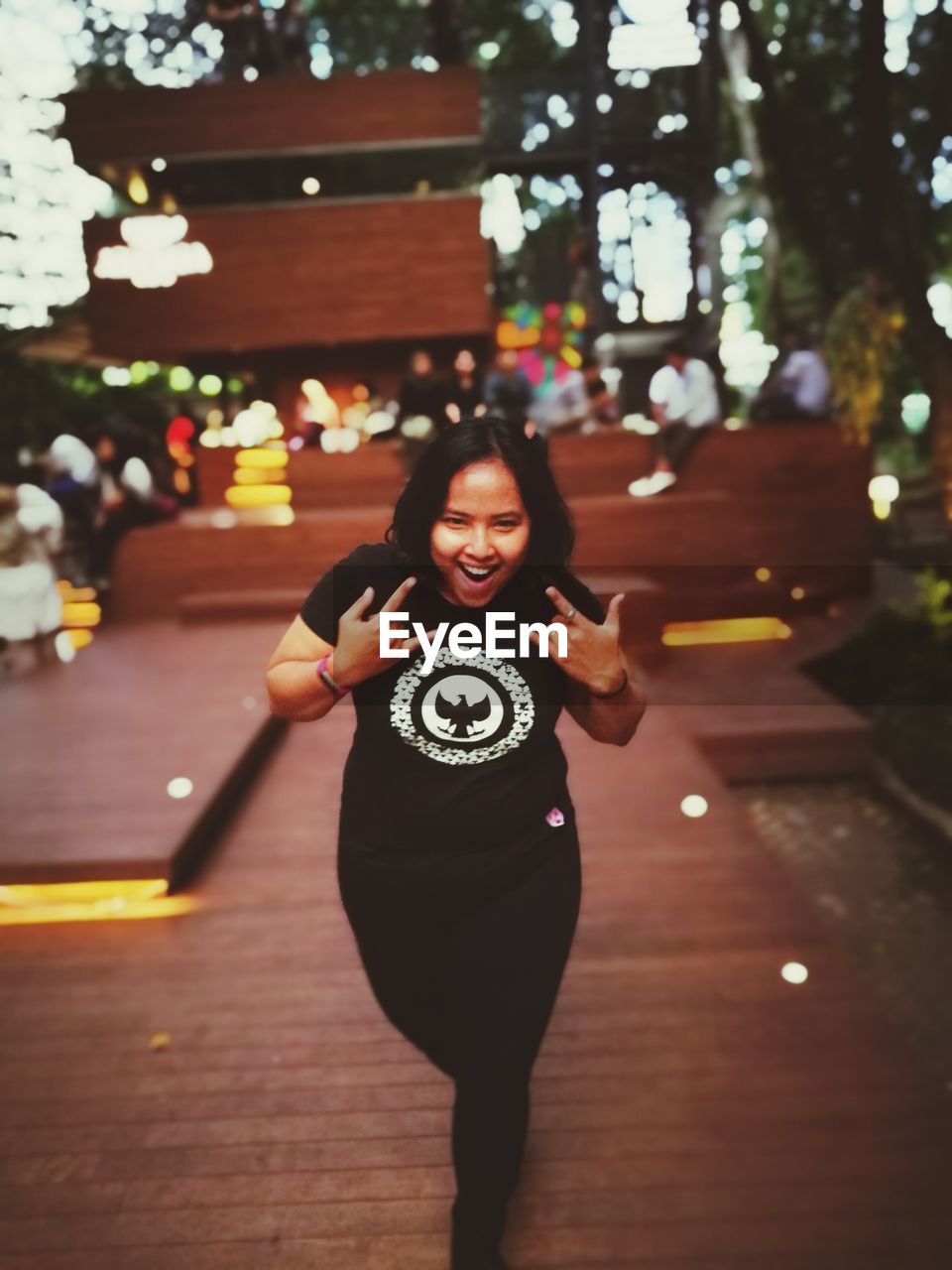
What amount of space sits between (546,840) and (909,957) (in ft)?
10.5

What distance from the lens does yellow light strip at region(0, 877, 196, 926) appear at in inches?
133

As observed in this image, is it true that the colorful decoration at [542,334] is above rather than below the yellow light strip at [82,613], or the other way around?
above

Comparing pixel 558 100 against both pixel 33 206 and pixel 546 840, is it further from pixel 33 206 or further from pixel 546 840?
pixel 546 840

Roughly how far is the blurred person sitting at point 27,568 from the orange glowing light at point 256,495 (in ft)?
9.95

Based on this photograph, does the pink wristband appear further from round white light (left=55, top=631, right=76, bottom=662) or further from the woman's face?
round white light (left=55, top=631, right=76, bottom=662)

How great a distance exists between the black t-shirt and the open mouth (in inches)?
2.8

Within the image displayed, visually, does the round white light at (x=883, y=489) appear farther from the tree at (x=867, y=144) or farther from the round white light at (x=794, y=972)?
the round white light at (x=794, y=972)

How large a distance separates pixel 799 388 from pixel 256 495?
6102 millimetres

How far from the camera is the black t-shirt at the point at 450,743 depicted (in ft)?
4.81

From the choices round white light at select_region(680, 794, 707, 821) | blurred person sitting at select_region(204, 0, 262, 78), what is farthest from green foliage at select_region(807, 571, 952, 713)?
blurred person sitting at select_region(204, 0, 262, 78)

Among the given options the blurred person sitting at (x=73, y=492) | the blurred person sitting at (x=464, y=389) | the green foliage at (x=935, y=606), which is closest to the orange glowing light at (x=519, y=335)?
the blurred person sitting at (x=464, y=389)

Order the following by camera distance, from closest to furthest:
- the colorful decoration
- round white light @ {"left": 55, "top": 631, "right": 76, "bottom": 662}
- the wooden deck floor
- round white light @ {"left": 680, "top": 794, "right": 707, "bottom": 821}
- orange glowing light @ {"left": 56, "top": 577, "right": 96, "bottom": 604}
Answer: the wooden deck floor, round white light @ {"left": 680, "top": 794, "right": 707, "bottom": 821}, round white light @ {"left": 55, "top": 631, "right": 76, "bottom": 662}, orange glowing light @ {"left": 56, "top": 577, "right": 96, "bottom": 604}, the colorful decoration

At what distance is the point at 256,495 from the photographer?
9.92 m

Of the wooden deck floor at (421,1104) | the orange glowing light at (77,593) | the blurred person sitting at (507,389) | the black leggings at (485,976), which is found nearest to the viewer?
the black leggings at (485,976)
